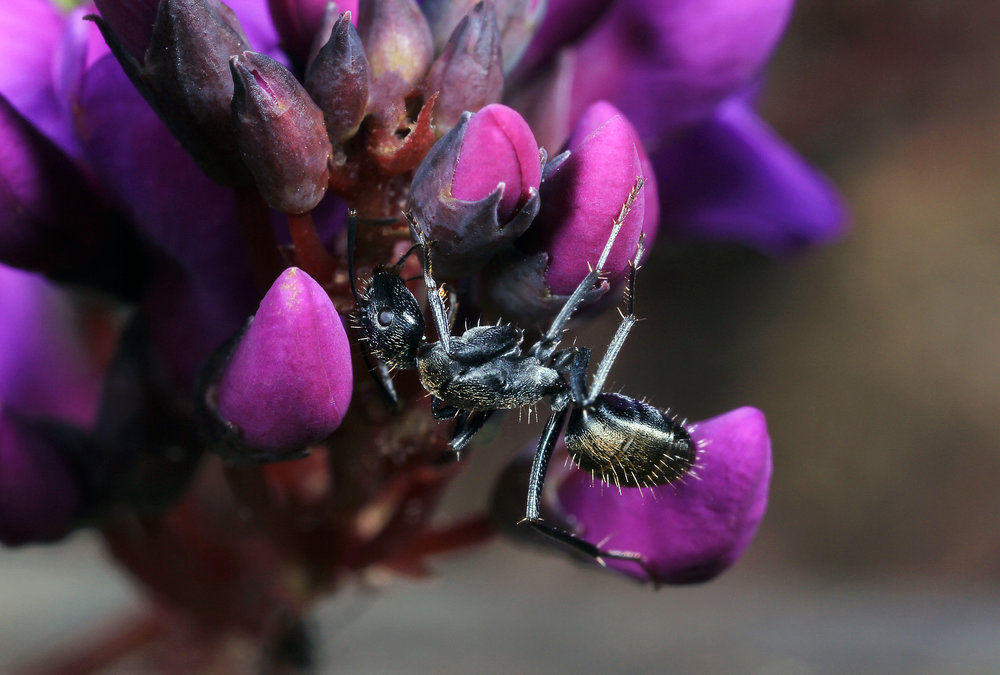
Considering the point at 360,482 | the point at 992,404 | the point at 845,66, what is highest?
the point at 360,482

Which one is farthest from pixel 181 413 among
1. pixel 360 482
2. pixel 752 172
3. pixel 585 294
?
pixel 752 172

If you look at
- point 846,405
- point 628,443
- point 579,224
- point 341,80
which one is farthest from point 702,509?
point 846,405

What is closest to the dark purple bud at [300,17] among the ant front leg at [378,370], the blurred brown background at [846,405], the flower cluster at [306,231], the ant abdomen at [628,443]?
the flower cluster at [306,231]

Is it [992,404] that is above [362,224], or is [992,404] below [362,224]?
below

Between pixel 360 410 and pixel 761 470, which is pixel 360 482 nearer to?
pixel 360 410

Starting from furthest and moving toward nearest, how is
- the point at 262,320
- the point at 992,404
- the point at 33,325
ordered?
the point at 992,404
the point at 33,325
the point at 262,320
